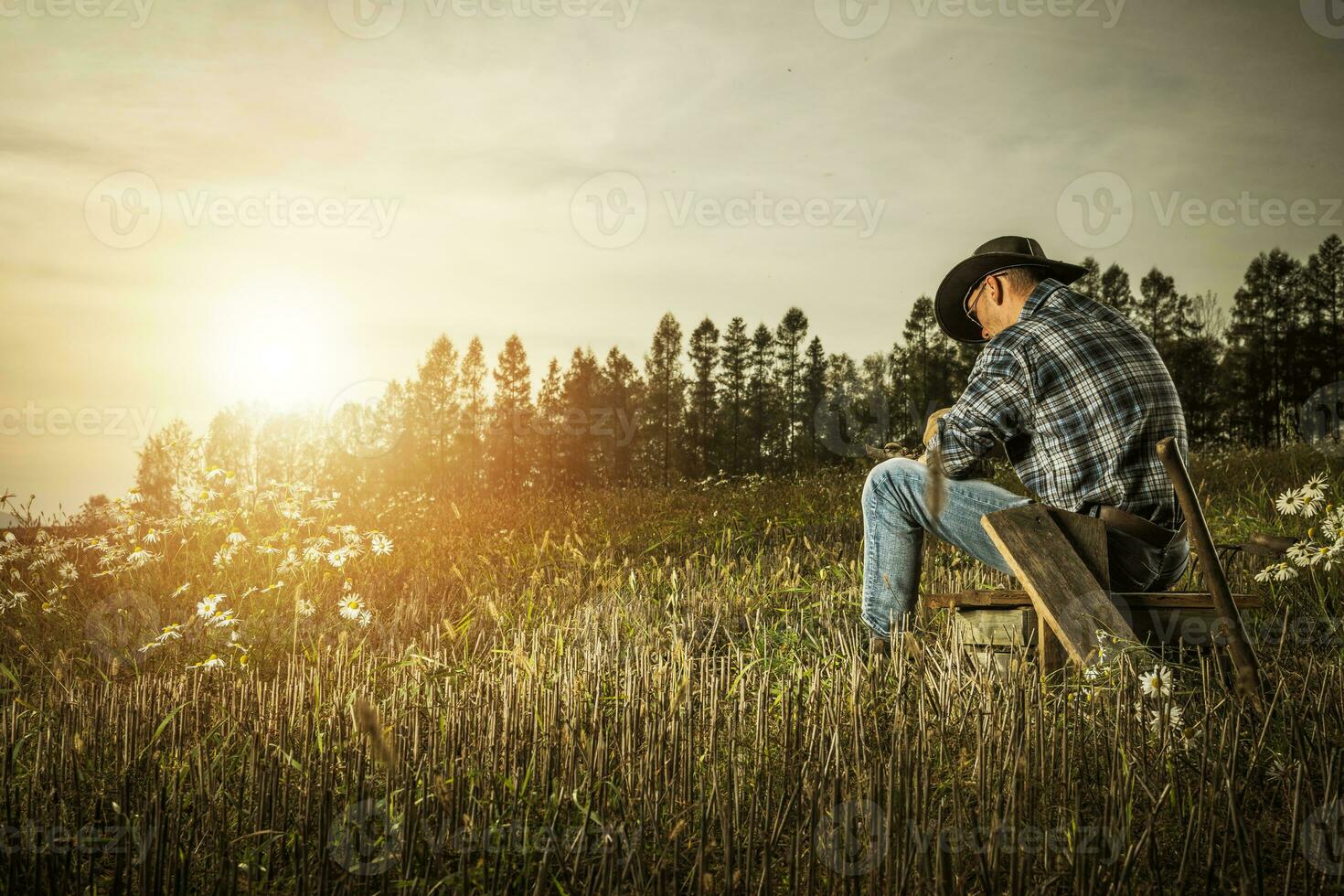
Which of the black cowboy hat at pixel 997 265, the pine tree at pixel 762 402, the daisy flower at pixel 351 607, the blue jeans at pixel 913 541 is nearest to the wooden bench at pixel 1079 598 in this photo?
the blue jeans at pixel 913 541

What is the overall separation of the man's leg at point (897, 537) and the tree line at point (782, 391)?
35.1 metres

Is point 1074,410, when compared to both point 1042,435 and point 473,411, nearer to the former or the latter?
point 1042,435

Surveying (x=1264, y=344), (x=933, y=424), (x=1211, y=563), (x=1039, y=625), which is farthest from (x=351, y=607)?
(x=1264, y=344)

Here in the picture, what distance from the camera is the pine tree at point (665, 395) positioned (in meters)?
55.8

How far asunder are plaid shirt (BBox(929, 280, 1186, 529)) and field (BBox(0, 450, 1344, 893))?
0.75m

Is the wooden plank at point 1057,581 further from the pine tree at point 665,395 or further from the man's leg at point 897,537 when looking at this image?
the pine tree at point 665,395

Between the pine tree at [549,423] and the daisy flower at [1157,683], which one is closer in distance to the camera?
the daisy flower at [1157,683]

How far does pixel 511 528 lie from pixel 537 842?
6.52 meters

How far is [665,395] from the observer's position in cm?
5722

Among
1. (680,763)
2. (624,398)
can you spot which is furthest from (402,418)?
(680,763)

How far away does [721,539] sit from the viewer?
7.66m

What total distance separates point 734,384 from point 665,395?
468 centimetres

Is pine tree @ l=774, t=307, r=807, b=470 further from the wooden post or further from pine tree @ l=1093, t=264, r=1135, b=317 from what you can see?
the wooden post

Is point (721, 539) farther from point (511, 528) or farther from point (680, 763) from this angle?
point (680, 763)
